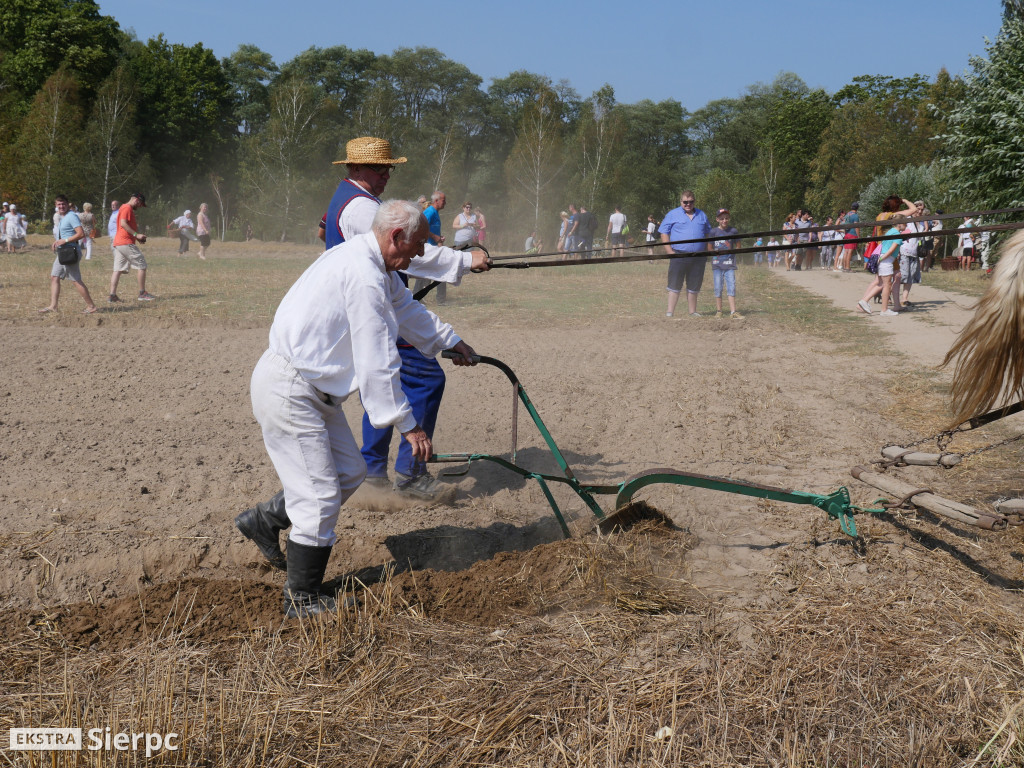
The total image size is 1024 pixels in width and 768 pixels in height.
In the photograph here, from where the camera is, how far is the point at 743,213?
50094mm

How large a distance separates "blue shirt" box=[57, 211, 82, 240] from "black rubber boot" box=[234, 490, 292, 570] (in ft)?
34.8

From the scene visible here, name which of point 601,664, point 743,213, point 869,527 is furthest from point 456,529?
point 743,213

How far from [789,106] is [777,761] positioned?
212ft

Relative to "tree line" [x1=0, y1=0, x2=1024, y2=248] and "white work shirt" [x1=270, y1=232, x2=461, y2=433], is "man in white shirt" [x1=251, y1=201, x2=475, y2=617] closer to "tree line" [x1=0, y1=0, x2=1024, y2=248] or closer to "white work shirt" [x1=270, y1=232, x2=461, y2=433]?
"white work shirt" [x1=270, y1=232, x2=461, y2=433]

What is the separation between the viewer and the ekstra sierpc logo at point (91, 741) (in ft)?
9.25

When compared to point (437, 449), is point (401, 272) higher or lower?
higher

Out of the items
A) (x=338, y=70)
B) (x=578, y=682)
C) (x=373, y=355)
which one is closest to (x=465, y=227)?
(x=373, y=355)

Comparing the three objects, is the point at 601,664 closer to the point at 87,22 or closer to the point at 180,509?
the point at 180,509

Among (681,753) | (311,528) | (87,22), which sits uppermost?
(87,22)

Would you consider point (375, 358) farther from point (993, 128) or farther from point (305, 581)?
point (993, 128)

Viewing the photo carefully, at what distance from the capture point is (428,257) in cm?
512

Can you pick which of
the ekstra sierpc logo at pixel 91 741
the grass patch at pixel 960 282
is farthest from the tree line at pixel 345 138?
the ekstra sierpc logo at pixel 91 741

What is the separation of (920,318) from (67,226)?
45.2ft

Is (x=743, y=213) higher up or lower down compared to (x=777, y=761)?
higher up
